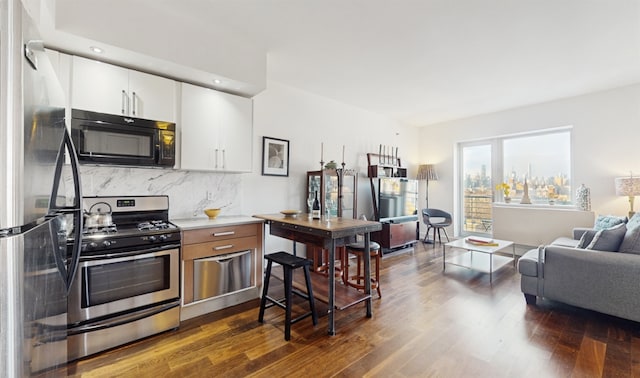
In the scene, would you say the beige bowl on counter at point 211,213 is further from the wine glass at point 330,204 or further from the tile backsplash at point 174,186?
the wine glass at point 330,204

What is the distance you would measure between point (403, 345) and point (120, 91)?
319 centimetres

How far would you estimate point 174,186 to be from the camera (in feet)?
9.68

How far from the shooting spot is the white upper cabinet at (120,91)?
2.20m

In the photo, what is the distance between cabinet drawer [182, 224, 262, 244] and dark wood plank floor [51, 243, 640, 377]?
0.74 meters

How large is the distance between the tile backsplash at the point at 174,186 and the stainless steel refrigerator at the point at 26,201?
168 centimetres

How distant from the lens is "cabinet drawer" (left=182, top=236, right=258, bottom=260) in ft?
7.97

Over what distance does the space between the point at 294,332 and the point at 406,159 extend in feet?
16.2

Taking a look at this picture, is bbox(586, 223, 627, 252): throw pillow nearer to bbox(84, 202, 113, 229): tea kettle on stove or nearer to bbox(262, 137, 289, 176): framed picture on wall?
bbox(262, 137, 289, 176): framed picture on wall

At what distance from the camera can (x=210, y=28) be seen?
2627 mm

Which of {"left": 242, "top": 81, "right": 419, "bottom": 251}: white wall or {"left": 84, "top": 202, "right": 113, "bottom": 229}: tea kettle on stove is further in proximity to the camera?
{"left": 242, "top": 81, "right": 419, "bottom": 251}: white wall

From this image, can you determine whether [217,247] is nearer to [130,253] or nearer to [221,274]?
[221,274]

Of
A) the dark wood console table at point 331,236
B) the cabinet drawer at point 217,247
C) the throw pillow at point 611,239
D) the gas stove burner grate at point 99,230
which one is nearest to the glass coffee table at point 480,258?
the throw pillow at point 611,239

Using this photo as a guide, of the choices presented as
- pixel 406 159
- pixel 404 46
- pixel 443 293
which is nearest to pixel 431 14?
pixel 404 46

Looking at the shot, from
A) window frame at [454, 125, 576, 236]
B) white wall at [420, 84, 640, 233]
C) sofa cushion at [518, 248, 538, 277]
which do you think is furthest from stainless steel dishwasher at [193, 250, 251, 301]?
white wall at [420, 84, 640, 233]
